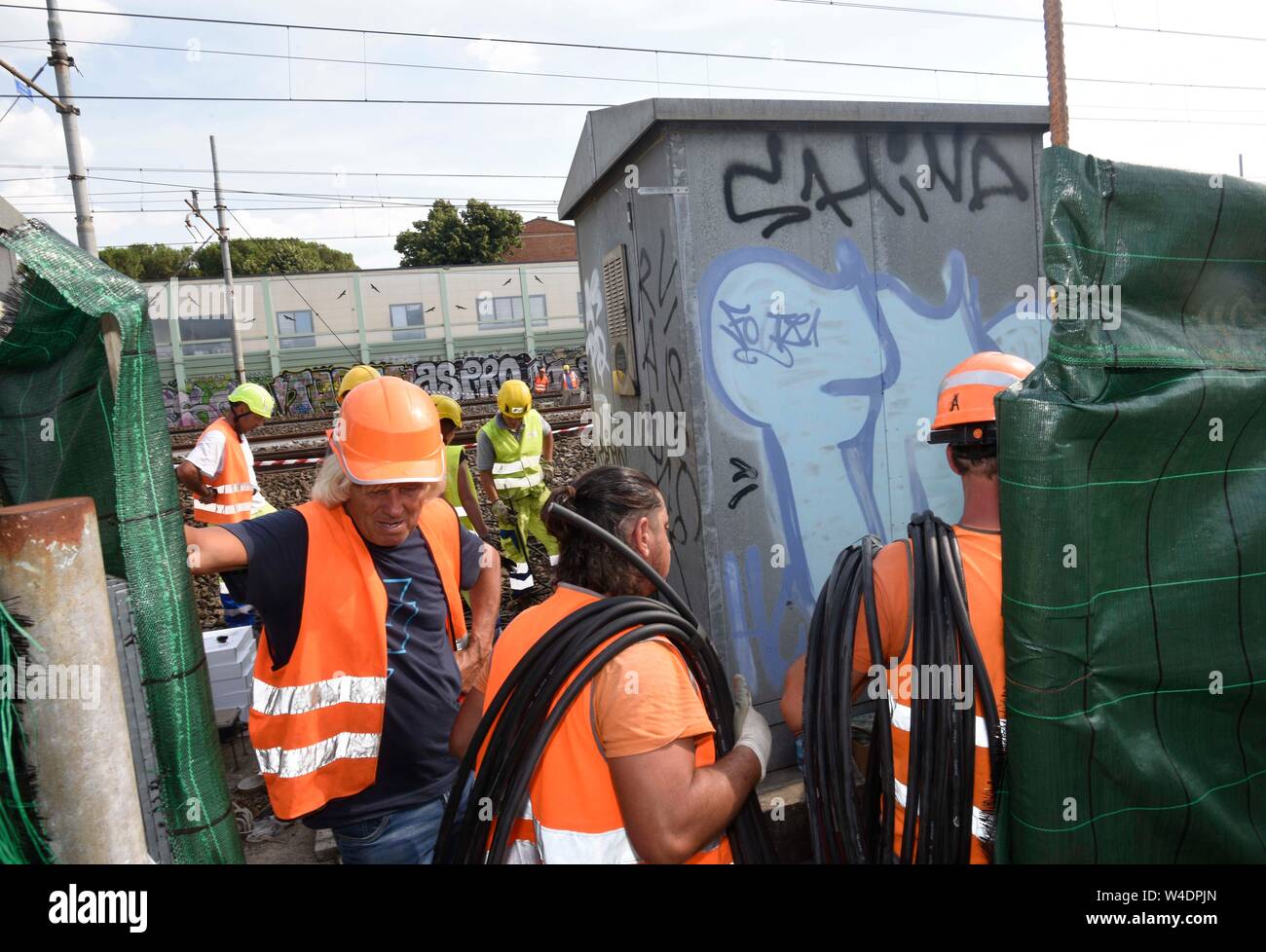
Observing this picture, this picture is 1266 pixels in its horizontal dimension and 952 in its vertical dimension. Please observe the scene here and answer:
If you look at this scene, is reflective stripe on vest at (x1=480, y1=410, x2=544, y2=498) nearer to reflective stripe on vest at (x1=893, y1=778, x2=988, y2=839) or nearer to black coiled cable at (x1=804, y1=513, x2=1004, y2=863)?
black coiled cable at (x1=804, y1=513, x2=1004, y2=863)

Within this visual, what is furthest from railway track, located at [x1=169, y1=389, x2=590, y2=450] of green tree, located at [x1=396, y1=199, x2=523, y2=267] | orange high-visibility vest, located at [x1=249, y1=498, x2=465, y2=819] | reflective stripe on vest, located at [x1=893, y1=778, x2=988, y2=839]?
green tree, located at [x1=396, y1=199, x2=523, y2=267]

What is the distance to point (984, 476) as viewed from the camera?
2.18m

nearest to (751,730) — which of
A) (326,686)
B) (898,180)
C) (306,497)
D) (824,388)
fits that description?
(326,686)

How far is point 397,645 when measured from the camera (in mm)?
2441

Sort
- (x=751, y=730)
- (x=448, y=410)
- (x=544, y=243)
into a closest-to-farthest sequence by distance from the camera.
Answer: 1. (x=751, y=730)
2. (x=448, y=410)
3. (x=544, y=243)

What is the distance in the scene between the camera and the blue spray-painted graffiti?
3811mm

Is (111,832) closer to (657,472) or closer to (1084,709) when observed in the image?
(1084,709)

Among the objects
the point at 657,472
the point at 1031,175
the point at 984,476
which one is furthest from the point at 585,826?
the point at 1031,175

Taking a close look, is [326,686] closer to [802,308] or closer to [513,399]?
[802,308]

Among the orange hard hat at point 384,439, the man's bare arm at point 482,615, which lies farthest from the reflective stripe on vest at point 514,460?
the orange hard hat at point 384,439

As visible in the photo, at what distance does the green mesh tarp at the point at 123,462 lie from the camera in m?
1.71

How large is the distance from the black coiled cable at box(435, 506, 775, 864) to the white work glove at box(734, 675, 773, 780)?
116 mm

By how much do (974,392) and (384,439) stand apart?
1.70 metres

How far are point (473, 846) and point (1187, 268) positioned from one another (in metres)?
2.17
